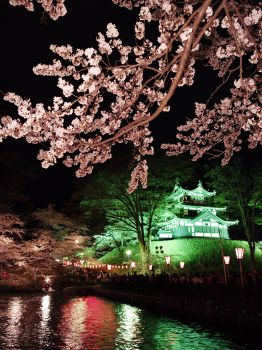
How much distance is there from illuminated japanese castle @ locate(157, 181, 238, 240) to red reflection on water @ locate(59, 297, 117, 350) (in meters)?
25.5

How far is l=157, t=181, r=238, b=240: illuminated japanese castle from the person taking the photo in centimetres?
4175

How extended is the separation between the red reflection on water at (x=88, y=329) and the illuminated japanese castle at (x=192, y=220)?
2550cm

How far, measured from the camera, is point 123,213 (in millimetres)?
31484

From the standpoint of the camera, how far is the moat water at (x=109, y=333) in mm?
9125

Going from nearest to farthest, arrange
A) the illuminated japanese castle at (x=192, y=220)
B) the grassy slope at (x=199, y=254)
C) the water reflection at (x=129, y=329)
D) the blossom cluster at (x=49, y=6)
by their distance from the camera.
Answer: the blossom cluster at (x=49, y=6) → the water reflection at (x=129, y=329) → the grassy slope at (x=199, y=254) → the illuminated japanese castle at (x=192, y=220)

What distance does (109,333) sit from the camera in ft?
35.3

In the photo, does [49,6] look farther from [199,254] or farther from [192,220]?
[192,220]

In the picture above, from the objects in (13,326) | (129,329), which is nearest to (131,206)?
(13,326)

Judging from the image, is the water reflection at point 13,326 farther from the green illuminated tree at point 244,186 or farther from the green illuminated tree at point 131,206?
the green illuminated tree at point 244,186

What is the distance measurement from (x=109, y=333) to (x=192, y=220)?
1245 inches

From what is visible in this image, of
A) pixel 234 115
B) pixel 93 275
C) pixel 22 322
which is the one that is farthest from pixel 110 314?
pixel 93 275

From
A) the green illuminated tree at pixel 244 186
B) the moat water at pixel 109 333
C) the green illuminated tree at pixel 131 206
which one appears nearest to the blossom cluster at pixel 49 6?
the moat water at pixel 109 333

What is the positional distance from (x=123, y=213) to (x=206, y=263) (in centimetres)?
871

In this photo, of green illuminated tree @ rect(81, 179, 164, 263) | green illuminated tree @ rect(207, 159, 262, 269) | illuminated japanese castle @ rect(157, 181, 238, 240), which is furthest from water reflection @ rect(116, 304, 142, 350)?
illuminated japanese castle @ rect(157, 181, 238, 240)
